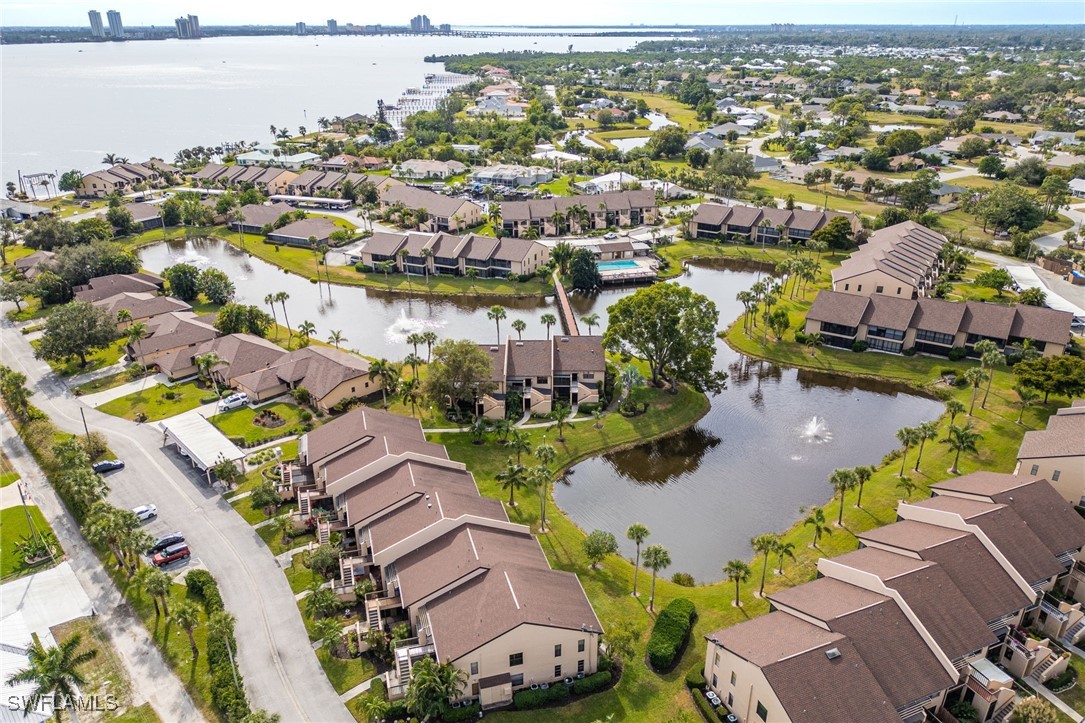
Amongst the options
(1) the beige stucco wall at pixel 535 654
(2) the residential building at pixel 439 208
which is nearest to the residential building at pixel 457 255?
(2) the residential building at pixel 439 208

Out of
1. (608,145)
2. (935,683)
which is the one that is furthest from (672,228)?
(935,683)

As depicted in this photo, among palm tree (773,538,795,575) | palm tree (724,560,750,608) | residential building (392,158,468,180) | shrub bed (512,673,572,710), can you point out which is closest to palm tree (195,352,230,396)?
shrub bed (512,673,572,710)

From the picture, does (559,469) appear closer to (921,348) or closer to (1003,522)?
(1003,522)

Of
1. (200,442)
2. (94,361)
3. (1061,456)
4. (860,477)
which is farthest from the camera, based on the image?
(94,361)

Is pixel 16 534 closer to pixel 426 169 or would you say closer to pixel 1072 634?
pixel 1072 634

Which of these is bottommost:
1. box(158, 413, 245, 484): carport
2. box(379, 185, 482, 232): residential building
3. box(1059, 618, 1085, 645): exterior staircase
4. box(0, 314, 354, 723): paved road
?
box(0, 314, 354, 723): paved road

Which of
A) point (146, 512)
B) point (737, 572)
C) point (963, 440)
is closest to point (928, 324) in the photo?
point (963, 440)

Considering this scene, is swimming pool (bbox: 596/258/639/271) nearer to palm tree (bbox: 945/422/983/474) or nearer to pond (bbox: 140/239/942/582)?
pond (bbox: 140/239/942/582)
